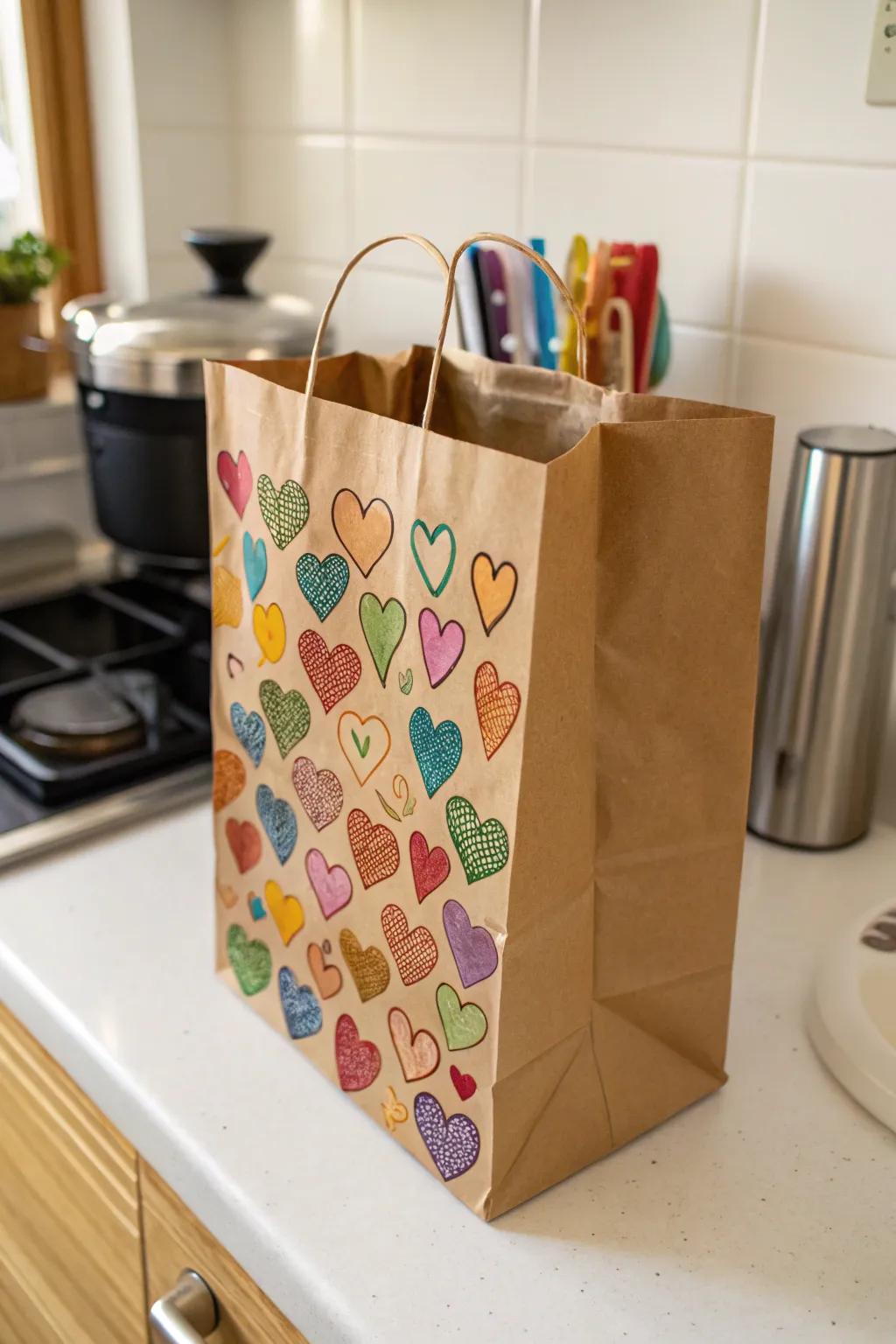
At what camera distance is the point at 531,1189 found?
55 cm

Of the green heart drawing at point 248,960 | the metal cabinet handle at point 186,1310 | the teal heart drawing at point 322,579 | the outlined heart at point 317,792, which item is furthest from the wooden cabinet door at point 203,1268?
the teal heart drawing at point 322,579

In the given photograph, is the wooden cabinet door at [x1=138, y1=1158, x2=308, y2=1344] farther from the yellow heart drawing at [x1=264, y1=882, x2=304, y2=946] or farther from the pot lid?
the pot lid

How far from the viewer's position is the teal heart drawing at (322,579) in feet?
1.77

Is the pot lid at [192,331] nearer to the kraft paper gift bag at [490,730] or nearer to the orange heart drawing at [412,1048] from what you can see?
the kraft paper gift bag at [490,730]

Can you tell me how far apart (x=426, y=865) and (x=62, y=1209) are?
384 mm

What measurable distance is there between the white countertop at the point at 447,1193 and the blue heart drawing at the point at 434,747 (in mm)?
200

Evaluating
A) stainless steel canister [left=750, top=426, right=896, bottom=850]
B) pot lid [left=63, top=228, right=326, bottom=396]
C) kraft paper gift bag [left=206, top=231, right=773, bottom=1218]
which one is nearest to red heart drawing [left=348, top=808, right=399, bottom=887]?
kraft paper gift bag [left=206, top=231, right=773, bottom=1218]

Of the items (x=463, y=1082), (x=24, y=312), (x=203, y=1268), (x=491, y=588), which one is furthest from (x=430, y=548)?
(x=24, y=312)

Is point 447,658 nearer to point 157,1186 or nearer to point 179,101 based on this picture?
point 157,1186

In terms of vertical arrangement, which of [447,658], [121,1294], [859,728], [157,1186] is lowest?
[121,1294]

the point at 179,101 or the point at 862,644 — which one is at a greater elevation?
the point at 179,101

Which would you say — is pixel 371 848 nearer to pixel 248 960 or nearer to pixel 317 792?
pixel 317 792

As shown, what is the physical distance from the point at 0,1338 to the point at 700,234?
3.19 feet

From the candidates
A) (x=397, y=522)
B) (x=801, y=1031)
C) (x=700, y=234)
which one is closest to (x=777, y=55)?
(x=700, y=234)
